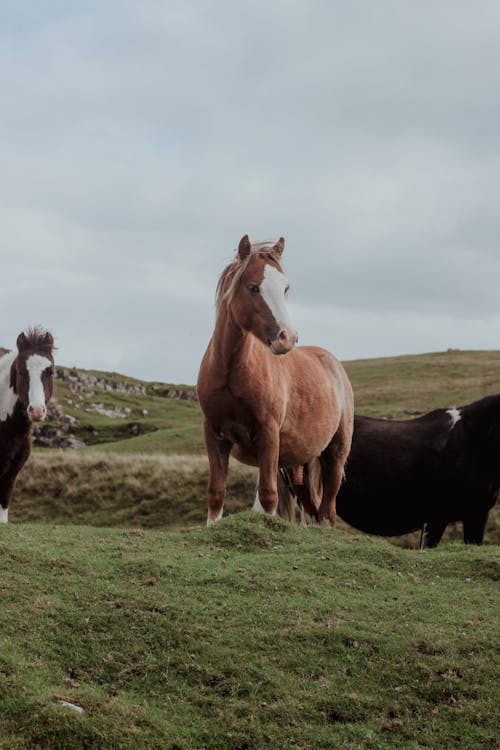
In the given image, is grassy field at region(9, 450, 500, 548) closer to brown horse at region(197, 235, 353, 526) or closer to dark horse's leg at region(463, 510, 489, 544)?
dark horse's leg at region(463, 510, 489, 544)

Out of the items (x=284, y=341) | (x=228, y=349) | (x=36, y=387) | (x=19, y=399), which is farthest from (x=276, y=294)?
(x=19, y=399)

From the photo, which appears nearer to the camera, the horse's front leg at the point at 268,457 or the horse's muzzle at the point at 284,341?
the horse's muzzle at the point at 284,341

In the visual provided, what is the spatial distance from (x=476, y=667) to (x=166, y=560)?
11.9 feet

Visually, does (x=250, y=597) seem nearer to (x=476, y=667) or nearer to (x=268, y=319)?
(x=476, y=667)

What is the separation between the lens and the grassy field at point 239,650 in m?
6.39

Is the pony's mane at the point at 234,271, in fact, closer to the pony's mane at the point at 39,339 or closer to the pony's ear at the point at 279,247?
the pony's ear at the point at 279,247

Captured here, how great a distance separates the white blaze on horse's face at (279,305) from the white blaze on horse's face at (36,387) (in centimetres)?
418

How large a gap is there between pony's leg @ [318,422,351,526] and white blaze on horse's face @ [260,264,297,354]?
14.0ft

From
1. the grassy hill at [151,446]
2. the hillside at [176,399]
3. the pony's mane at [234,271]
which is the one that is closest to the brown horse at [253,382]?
the pony's mane at [234,271]

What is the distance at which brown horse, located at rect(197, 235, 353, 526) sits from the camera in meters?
9.86

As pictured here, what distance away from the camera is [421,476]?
1473 centimetres

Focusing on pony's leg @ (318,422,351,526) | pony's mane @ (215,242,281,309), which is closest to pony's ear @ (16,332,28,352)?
pony's mane @ (215,242,281,309)

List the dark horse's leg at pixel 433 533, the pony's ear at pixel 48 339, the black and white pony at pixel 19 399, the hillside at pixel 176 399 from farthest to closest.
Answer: the hillside at pixel 176 399, the dark horse's leg at pixel 433 533, the pony's ear at pixel 48 339, the black and white pony at pixel 19 399

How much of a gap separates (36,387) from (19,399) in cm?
58
